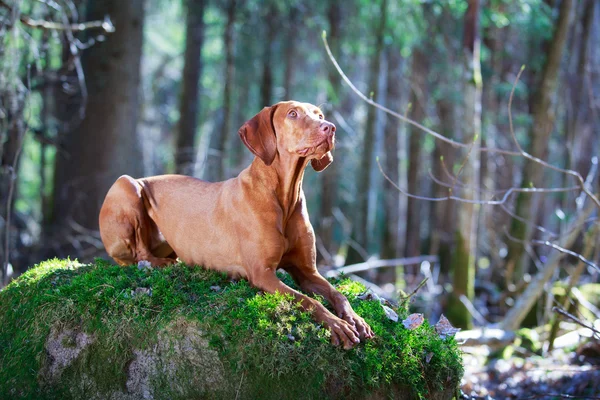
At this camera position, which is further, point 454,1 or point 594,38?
point 594,38

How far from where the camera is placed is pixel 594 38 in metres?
13.9

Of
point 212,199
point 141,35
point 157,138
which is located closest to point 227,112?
point 141,35

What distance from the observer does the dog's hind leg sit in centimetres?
547

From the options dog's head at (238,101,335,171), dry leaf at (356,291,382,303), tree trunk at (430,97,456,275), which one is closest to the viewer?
dog's head at (238,101,335,171)

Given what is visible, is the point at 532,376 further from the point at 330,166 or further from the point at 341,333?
the point at 330,166

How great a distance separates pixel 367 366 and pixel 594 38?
1240cm

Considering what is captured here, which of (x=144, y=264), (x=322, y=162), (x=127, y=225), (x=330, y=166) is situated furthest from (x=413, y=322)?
(x=330, y=166)

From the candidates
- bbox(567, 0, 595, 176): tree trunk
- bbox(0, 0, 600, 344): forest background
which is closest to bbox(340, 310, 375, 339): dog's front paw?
bbox(0, 0, 600, 344): forest background

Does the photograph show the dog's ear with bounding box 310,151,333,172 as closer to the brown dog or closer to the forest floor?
the brown dog

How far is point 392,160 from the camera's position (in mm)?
23312

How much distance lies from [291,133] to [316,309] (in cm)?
129

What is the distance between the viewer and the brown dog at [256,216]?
4488 millimetres

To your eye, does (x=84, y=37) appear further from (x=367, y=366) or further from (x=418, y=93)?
(x=367, y=366)

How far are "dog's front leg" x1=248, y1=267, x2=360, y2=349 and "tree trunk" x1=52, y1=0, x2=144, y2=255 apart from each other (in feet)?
23.2
